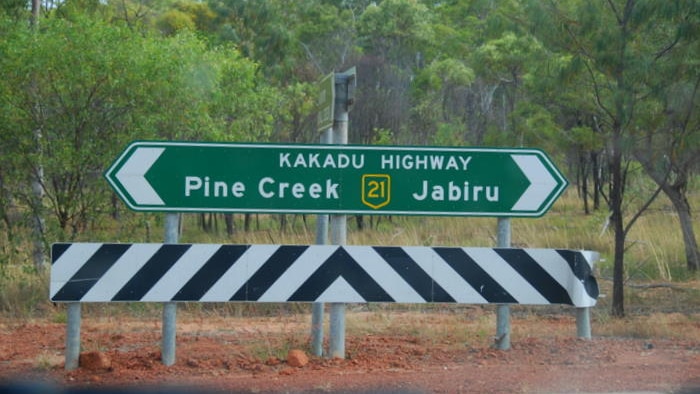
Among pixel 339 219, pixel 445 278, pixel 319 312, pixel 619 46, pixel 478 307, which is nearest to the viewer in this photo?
pixel 445 278

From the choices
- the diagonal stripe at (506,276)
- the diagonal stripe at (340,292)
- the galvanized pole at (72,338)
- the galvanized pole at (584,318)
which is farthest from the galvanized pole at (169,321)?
the galvanized pole at (584,318)

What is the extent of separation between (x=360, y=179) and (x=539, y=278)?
1.54 metres

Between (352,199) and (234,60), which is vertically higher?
(234,60)

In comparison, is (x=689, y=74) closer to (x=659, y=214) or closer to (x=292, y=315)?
(x=292, y=315)

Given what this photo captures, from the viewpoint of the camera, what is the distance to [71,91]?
39.5 feet

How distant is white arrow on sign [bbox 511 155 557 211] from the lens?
728cm

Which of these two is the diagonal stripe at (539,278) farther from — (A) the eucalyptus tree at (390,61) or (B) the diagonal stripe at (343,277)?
(A) the eucalyptus tree at (390,61)

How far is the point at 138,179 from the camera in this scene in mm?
7137

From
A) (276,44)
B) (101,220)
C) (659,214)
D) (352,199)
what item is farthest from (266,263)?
(276,44)

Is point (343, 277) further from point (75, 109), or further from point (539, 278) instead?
point (75, 109)

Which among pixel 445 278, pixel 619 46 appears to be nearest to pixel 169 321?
pixel 445 278

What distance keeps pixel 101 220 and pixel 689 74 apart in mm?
7633

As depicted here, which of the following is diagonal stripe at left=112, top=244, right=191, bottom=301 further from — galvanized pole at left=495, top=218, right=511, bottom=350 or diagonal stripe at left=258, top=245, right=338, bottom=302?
galvanized pole at left=495, top=218, right=511, bottom=350

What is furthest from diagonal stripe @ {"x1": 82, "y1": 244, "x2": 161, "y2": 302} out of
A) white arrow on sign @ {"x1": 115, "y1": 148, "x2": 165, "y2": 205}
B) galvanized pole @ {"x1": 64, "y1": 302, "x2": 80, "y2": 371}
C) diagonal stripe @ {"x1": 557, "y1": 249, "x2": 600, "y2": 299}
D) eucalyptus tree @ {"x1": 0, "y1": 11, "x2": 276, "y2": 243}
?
eucalyptus tree @ {"x1": 0, "y1": 11, "x2": 276, "y2": 243}
